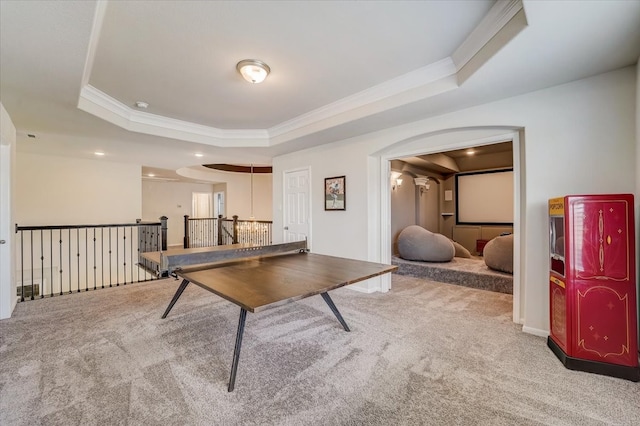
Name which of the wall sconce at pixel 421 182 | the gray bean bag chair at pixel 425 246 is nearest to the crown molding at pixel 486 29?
the gray bean bag chair at pixel 425 246

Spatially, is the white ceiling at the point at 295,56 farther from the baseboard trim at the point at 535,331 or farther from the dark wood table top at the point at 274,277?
the baseboard trim at the point at 535,331

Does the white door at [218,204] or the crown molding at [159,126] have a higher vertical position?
the crown molding at [159,126]

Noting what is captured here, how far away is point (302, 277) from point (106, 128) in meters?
3.61

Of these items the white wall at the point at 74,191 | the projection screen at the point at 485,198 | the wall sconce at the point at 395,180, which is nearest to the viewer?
the white wall at the point at 74,191

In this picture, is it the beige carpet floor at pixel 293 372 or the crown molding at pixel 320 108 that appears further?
the crown molding at pixel 320 108

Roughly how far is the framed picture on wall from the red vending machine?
8.97 ft

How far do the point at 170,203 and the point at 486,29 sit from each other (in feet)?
37.6

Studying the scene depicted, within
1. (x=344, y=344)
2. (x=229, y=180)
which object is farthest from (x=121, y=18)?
(x=229, y=180)

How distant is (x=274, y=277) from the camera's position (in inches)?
84.7

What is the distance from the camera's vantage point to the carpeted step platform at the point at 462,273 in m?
4.15

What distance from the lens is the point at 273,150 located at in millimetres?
5145

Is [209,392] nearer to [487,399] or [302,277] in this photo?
[302,277]

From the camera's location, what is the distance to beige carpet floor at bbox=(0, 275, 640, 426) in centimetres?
164

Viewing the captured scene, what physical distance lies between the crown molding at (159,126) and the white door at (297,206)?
0.86 metres
